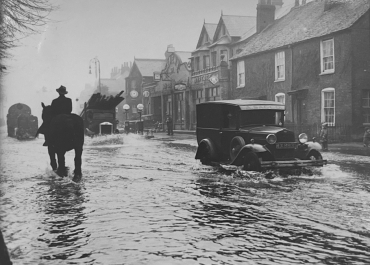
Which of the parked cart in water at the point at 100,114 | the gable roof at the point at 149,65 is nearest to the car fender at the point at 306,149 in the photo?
the parked cart in water at the point at 100,114

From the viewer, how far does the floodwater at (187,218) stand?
Answer: 4.77 metres

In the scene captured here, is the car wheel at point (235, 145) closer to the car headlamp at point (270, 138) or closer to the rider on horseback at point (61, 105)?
the car headlamp at point (270, 138)

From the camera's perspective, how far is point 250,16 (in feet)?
148

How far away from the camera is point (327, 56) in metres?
26.3

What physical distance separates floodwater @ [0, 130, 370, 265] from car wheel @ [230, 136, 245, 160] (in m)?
0.56

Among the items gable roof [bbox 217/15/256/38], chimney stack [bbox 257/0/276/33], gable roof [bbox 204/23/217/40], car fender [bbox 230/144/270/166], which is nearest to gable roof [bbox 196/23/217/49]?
gable roof [bbox 204/23/217/40]

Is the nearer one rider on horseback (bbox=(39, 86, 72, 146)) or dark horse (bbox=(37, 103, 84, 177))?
dark horse (bbox=(37, 103, 84, 177))

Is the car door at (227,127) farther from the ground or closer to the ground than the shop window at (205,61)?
closer to the ground

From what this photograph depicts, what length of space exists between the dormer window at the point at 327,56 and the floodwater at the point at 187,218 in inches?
642

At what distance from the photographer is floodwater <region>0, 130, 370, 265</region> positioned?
4770mm

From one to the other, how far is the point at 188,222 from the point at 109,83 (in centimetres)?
8433

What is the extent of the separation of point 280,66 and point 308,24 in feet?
10.3

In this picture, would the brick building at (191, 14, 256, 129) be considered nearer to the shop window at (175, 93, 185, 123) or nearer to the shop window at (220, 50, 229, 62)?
the shop window at (220, 50, 229, 62)

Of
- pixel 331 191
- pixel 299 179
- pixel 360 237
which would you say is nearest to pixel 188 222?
pixel 360 237
